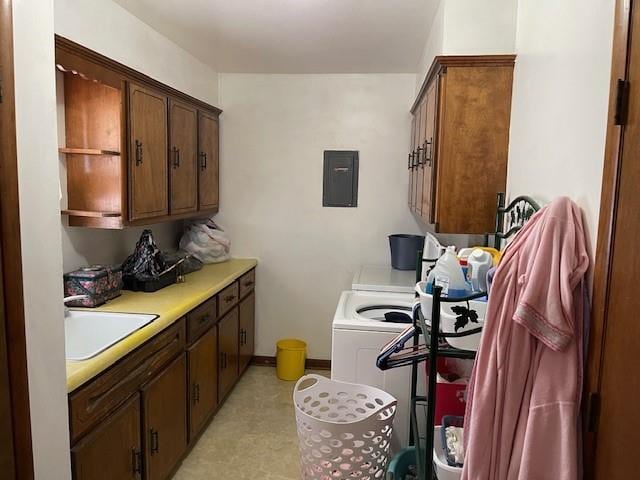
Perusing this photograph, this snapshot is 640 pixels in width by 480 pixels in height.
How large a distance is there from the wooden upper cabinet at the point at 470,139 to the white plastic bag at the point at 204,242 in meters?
2.06

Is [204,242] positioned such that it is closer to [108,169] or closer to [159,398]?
[108,169]

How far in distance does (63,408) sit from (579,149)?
1554 mm

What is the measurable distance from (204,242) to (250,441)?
4.83 feet

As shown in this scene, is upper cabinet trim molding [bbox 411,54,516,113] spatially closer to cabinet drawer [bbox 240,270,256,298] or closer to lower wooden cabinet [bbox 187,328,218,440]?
lower wooden cabinet [bbox 187,328,218,440]

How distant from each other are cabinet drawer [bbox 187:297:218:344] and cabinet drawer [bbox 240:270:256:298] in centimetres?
59

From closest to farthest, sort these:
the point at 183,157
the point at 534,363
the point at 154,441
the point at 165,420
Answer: the point at 534,363
the point at 154,441
the point at 165,420
the point at 183,157

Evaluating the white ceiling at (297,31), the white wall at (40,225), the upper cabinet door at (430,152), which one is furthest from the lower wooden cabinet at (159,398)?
the white ceiling at (297,31)

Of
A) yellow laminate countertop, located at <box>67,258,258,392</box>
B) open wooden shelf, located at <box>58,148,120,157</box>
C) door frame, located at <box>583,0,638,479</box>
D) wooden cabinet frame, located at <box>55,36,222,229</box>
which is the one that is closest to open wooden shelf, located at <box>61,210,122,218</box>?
wooden cabinet frame, located at <box>55,36,222,229</box>

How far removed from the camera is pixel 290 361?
3771mm

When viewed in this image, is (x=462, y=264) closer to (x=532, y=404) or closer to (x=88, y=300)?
(x=532, y=404)

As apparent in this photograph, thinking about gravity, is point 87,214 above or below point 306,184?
below

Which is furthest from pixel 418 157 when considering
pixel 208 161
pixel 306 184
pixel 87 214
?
pixel 87 214

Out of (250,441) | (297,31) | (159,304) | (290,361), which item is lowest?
(250,441)

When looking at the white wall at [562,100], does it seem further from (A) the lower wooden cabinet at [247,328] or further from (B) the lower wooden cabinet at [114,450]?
(A) the lower wooden cabinet at [247,328]
